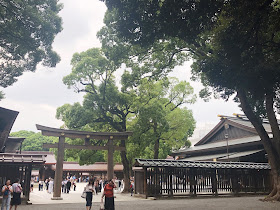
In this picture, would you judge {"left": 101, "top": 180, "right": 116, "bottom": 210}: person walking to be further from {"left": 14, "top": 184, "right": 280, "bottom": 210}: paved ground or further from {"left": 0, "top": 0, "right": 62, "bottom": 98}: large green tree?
{"left": 0, "top": 0, "right": 62, "bottom": 98}: large green tree

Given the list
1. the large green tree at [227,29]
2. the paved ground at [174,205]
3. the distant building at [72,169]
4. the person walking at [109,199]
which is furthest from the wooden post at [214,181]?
the distant building at [72,169]

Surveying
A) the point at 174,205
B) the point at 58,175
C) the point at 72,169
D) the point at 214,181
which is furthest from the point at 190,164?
the point at 72,169

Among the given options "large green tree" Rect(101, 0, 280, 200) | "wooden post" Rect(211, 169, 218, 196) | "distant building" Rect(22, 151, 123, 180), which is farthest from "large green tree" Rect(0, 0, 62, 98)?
"distant building" Rect(22, 151, 123, 180)

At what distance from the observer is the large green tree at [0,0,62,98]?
41.4 ft

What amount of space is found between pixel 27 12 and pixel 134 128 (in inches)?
521

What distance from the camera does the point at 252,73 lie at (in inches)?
396

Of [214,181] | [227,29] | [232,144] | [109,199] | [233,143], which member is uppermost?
[227,29]

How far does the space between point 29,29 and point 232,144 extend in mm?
19803

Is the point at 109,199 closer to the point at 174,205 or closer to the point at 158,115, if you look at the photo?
the point at 174,205

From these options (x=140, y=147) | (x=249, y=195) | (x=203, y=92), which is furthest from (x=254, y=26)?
(x=140, y=147)

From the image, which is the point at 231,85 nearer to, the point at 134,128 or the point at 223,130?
the point at 134,128

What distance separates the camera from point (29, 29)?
43.5 ft

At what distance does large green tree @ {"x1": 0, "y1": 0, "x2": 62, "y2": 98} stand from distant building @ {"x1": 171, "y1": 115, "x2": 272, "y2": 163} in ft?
57.8

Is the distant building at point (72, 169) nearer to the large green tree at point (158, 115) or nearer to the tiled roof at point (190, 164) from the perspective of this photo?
the large green tree at point (158, 115)
